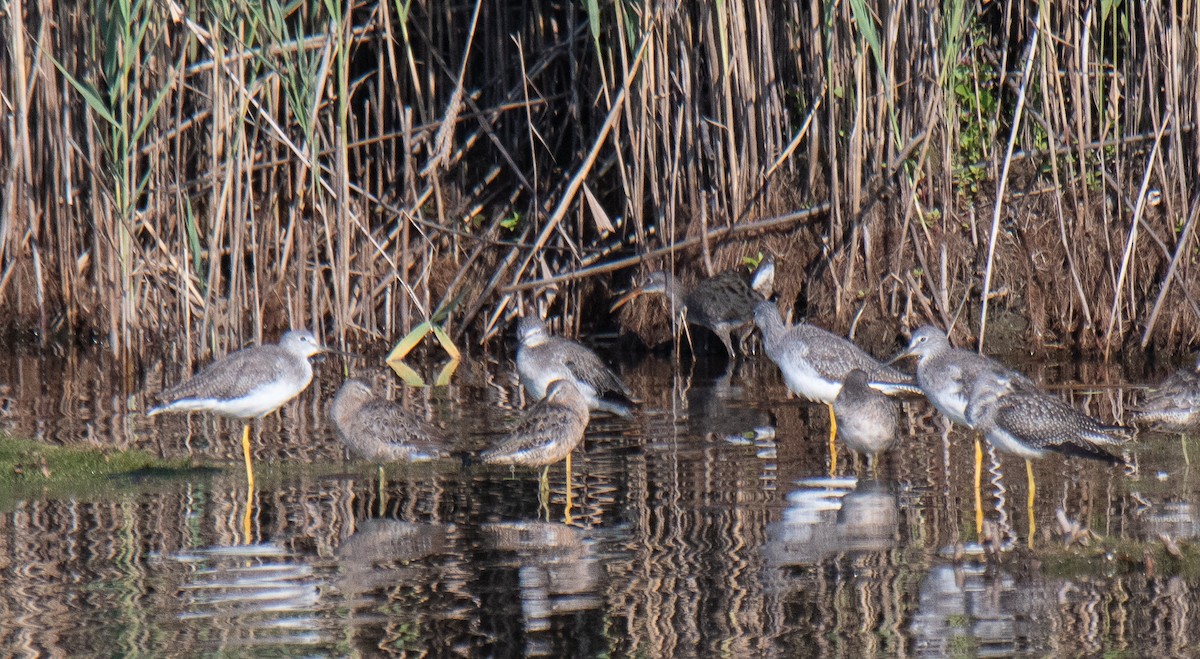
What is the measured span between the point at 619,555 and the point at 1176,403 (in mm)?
4118

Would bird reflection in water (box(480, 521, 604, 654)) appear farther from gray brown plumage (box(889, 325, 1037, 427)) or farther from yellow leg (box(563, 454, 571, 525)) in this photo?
gray brown plumage (box(889, 325, 1037, 427))

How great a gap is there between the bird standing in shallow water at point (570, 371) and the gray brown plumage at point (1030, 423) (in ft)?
9.84

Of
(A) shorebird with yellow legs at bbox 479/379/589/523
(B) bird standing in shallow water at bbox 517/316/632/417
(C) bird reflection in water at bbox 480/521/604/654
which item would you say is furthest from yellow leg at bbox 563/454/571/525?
(B) bird standing in shallow water at bbox 517/316/632/417

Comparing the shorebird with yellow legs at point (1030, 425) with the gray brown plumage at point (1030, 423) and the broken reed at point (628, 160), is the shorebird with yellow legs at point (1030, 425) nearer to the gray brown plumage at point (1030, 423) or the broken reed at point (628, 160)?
the gray brown plumage at point (1030, 423)

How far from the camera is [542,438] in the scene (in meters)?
8.66

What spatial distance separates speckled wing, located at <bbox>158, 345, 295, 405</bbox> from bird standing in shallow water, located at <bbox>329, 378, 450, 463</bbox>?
0.62 m

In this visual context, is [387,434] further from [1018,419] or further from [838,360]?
[1018,419]

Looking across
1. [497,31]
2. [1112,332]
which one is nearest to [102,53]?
[497,31]

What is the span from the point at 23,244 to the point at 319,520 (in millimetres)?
7274

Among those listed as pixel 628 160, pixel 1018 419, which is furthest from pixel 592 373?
pixel 628 160

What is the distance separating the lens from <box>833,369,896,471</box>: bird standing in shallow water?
912cm

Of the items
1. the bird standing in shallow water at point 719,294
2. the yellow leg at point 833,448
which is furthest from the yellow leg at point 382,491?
the bird standing in shallow water at point 719,294

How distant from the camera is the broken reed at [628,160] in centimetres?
1228

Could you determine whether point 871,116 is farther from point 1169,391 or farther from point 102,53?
point 102,53
